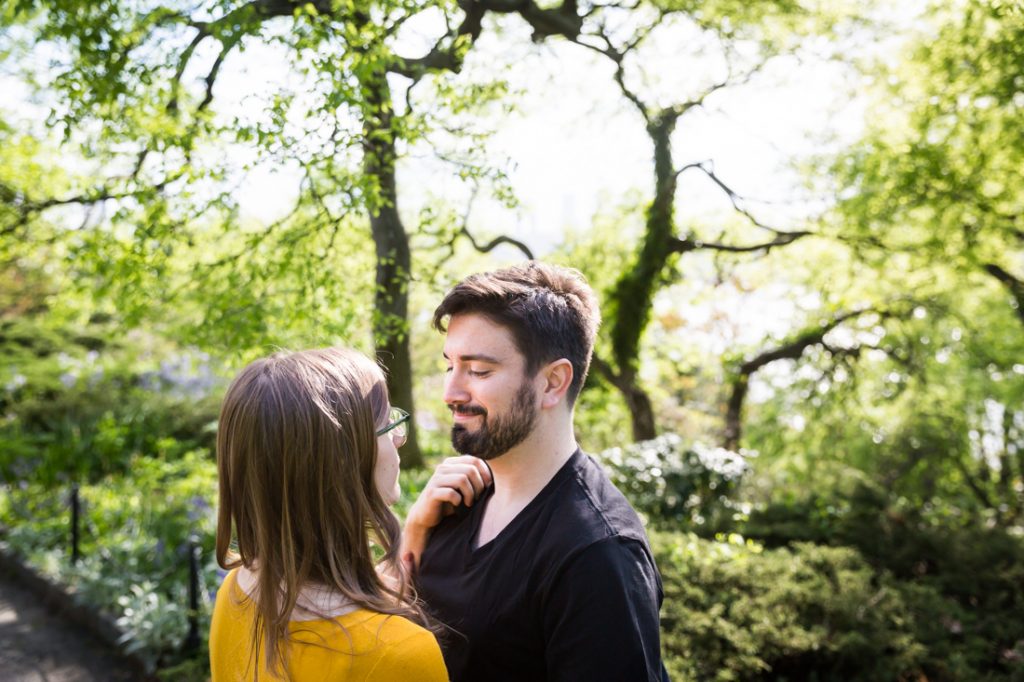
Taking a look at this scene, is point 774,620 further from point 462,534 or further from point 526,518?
point 526,518

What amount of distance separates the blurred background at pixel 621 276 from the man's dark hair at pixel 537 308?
2.13 m

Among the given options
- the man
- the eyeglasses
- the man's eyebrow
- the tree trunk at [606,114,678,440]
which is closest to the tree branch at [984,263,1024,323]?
the tree trunk at [606,114,678,440]

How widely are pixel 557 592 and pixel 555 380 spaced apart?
19.4 inches

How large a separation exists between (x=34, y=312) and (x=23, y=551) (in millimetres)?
7689

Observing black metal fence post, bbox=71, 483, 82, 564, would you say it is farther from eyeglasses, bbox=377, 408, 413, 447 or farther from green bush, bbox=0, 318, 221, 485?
eyeglasses, bbox=377, 408, 413, 447

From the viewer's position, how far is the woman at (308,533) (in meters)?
1.40

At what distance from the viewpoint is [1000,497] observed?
8.84 meters

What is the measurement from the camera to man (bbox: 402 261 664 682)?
1518 millimetres

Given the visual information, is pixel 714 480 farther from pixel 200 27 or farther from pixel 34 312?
pixel 34 312

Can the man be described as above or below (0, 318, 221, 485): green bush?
above

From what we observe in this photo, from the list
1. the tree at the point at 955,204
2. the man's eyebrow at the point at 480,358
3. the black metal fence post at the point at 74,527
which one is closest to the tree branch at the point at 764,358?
the tree at the point at 955,204

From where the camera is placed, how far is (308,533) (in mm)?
1500

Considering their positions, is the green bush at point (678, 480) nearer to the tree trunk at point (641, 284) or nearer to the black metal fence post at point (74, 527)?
the tree trunk at point (641, 284)

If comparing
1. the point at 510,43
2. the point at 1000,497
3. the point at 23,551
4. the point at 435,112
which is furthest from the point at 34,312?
the point at 1000,497
